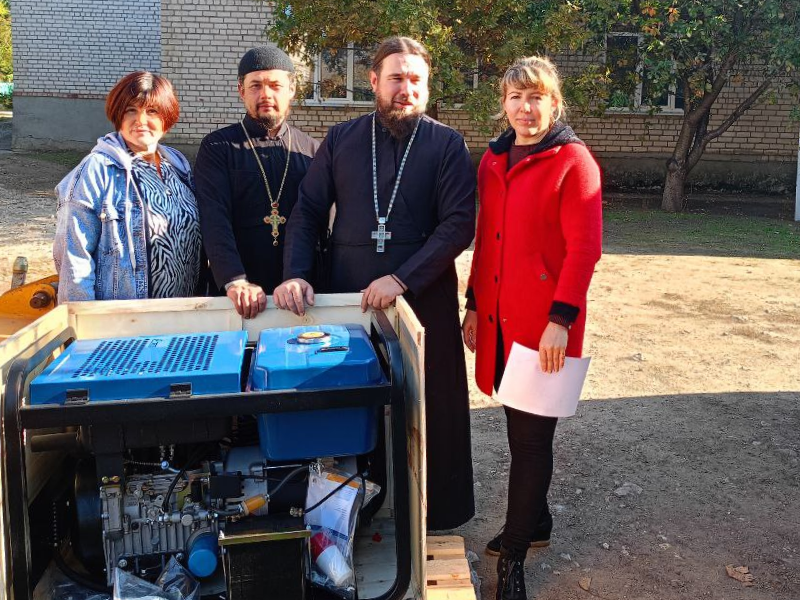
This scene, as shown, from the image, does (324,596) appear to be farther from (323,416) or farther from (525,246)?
(525,246)

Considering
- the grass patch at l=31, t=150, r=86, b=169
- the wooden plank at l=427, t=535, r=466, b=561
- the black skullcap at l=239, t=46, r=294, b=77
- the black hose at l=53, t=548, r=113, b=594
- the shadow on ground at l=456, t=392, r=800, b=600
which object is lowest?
the shadow on ground at l=456, t=392, r=800, b=600

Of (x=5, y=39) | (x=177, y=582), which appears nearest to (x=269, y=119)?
(x=177, y=582)

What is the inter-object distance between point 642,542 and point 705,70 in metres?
10.4

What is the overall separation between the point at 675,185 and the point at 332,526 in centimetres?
1184

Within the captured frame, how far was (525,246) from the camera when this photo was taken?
2.90 meters

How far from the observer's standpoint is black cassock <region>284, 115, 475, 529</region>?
319 cm

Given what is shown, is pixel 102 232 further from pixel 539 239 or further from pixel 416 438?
pixel 539 239

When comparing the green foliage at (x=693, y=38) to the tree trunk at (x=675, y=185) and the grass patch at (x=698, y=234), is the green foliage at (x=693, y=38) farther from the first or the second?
the grass patch at (x=698, y=234)

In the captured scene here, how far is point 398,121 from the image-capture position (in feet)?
10.4

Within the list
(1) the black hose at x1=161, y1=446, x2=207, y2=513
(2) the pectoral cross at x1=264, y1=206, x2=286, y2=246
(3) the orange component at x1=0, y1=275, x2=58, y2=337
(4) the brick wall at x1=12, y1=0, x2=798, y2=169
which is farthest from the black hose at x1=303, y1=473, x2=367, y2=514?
(4) the brick wall at x1=12, y1=0, x2=798, y2=169

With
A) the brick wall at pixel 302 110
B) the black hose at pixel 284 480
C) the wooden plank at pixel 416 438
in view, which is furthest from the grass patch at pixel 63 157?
the wooden plank at pixel 416 438

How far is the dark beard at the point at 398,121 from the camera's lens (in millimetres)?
3162

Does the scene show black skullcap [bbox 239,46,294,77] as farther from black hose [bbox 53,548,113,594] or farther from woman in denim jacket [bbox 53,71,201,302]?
black hose [bbox 53,548,113,594]

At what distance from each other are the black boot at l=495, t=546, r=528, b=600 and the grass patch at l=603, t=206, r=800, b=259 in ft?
24.3
